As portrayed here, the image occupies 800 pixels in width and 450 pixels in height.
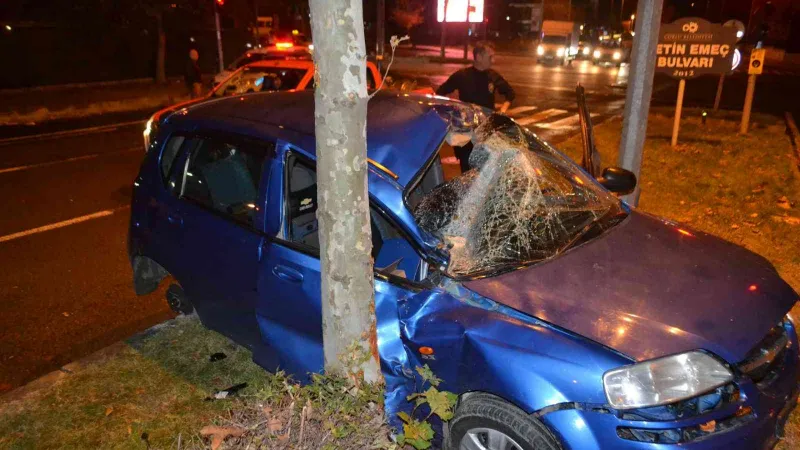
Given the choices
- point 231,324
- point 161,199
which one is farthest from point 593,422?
point 161,199

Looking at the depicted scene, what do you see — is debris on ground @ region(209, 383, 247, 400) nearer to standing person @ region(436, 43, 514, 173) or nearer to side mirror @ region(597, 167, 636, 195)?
side mirror @ region(597, 167, 636, 195)

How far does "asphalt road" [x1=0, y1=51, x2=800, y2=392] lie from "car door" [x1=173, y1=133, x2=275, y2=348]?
127 cm

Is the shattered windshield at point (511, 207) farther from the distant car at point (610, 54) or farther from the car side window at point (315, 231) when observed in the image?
the distant car at point (610, 54)

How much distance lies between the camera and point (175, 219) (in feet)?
13.0

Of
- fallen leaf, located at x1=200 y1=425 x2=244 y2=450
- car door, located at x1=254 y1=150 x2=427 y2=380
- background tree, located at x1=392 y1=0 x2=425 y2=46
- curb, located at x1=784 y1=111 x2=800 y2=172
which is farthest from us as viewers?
background tree, located at x1=392 y1=0 x2=425 y2=46

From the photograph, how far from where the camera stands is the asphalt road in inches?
183

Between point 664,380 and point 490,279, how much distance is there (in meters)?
0.86

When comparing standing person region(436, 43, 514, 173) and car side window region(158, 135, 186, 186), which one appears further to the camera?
standing person region(436, 43, 514, 173)

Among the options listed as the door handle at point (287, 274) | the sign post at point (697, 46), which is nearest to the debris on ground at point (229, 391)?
the door handle at point (287, 274)

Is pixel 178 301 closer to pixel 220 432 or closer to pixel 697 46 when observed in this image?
pixel 220 432

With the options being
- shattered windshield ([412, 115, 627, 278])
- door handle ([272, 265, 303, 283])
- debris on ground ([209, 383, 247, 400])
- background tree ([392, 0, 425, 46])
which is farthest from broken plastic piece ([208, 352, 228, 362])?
background tree ([392, 0, 425, 46])

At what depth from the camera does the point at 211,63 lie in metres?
24.1

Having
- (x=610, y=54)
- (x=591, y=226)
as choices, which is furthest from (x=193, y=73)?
(x=610, y=54)

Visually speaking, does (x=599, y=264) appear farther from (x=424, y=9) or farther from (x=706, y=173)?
(x=424, y=9)
